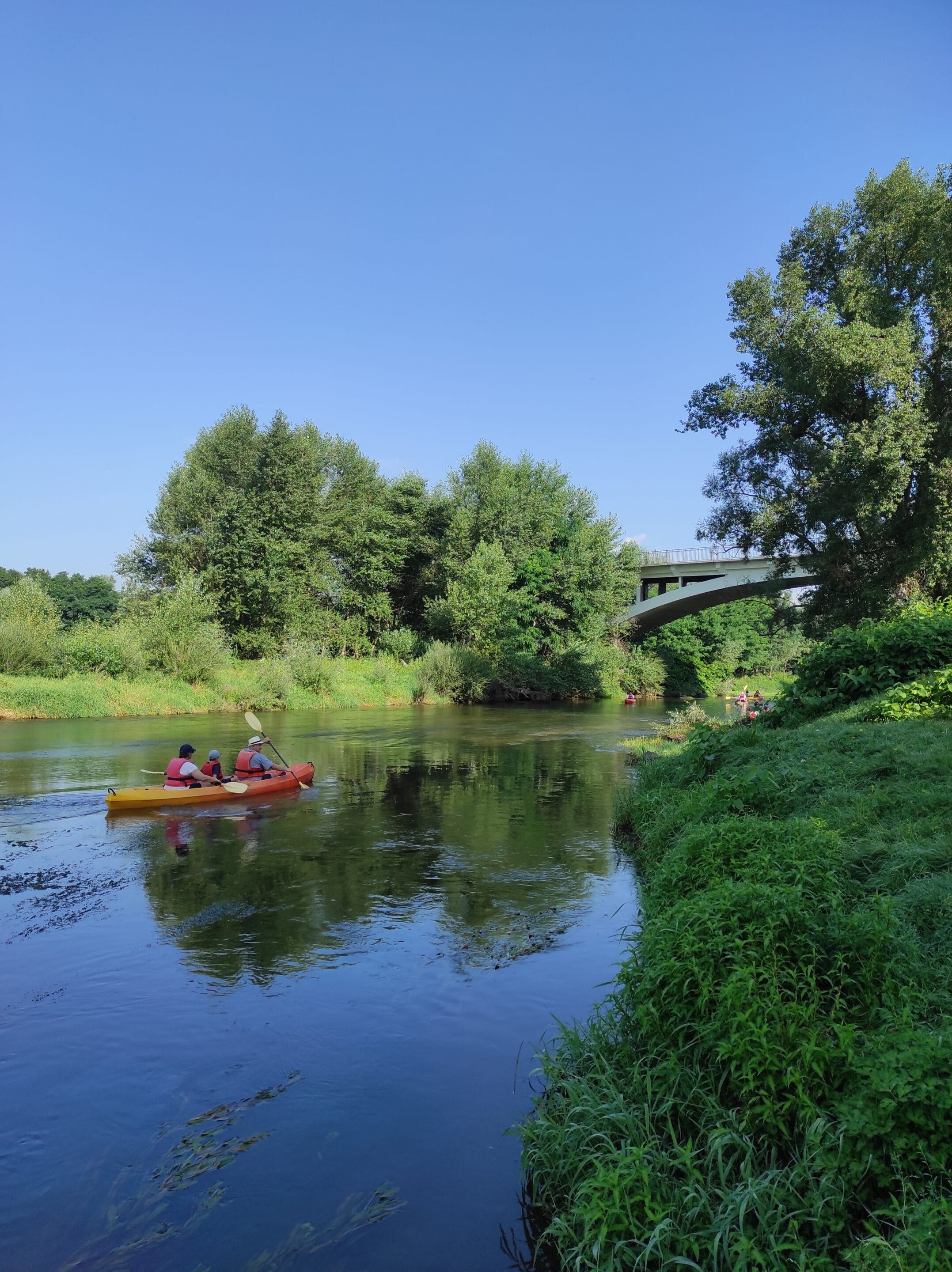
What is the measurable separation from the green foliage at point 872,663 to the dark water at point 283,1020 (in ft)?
12.4

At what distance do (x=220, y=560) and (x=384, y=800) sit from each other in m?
28.4

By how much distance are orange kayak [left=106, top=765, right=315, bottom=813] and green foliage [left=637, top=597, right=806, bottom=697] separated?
36.5 meters

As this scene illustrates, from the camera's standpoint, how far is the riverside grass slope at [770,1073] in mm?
3188

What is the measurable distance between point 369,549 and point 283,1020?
134 feet

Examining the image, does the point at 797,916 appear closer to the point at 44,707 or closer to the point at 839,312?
the point at 839,312

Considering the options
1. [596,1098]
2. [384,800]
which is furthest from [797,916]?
[384,800]

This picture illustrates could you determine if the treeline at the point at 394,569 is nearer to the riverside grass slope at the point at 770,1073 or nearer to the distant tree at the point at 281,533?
the distant tree at the point at 281,533

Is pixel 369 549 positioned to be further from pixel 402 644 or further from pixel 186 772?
pixel 186 772

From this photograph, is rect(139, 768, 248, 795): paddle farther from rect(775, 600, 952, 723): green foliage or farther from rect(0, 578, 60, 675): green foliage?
rect(0, 578, 60, 675): green foliage

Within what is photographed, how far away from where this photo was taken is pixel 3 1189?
4.33m

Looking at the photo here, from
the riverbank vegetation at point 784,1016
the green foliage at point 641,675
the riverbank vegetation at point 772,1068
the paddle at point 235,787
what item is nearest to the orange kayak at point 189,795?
the paddle at point 235,787

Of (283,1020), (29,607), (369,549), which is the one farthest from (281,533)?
(283,1020)

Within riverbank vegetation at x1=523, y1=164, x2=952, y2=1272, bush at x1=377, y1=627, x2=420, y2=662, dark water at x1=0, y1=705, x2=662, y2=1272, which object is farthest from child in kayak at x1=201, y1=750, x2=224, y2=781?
bush at x1=377, y1=627, x2=420, y2=662

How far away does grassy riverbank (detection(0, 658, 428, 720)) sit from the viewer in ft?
88.7
